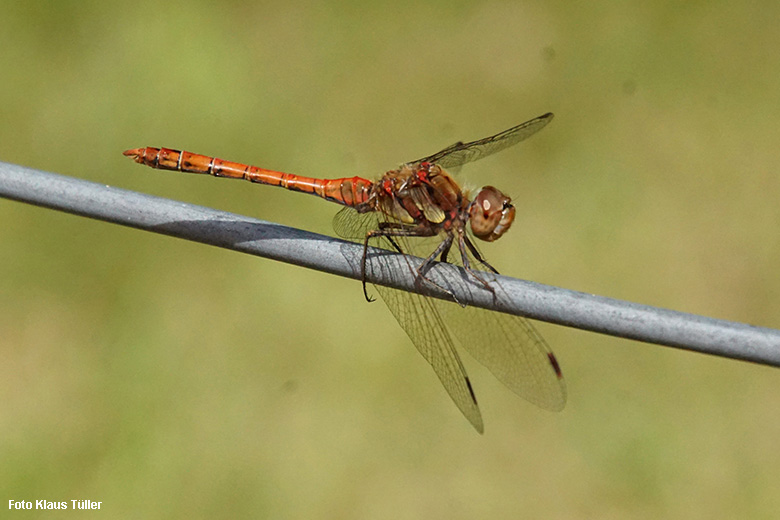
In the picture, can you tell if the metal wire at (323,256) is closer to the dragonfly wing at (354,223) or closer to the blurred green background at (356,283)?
the dragonfly wing at (354,223)

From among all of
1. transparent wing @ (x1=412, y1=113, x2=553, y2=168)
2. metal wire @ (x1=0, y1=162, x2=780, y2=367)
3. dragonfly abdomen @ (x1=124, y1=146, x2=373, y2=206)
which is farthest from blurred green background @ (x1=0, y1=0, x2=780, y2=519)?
metal wire @ (x1=0, y1=162, x2=780, y2=367)

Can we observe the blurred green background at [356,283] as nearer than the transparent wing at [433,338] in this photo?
No

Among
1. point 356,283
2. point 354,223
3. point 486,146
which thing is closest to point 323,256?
point 354,223

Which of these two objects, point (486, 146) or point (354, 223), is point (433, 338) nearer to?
point (354, 223)

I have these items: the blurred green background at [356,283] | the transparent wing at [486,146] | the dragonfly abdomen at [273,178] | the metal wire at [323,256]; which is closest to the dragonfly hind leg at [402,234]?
the dragonfly abdomen at [273,178]

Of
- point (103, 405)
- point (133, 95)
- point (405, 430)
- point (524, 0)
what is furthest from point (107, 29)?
point (405, 430)
